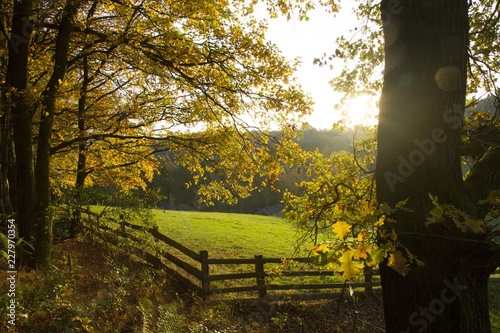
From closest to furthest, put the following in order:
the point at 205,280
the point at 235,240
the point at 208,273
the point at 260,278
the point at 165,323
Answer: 1. the point at 165,323
2. the point at 205,280
3. the point at 208,273
4. the point at 260,278
5. the point at 235,240

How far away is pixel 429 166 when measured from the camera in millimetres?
2398

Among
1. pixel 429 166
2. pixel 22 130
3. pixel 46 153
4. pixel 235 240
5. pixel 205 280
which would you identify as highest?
pixel 22 130

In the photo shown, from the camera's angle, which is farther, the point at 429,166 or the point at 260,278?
the point at 260,278

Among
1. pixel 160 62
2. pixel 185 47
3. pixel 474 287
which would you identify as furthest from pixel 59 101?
pixel 474 287

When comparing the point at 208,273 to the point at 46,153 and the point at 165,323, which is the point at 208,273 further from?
the point at 46,153

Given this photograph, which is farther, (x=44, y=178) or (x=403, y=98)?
(x=44, y=178)

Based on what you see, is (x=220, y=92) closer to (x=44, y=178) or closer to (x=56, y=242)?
(x=44, y=178)

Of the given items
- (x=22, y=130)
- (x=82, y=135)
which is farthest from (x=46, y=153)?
(x=82, y=135)

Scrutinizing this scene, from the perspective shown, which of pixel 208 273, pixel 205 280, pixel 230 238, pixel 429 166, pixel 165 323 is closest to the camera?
pixel 429 166

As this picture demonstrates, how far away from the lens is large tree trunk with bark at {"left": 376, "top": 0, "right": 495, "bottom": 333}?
226 cm

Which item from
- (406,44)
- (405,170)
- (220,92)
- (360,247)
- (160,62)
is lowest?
(360,247)

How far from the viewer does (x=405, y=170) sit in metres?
2.45

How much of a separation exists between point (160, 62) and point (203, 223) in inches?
809

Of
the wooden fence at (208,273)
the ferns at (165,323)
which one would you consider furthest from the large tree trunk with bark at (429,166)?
the wooden fence at (208,273)
